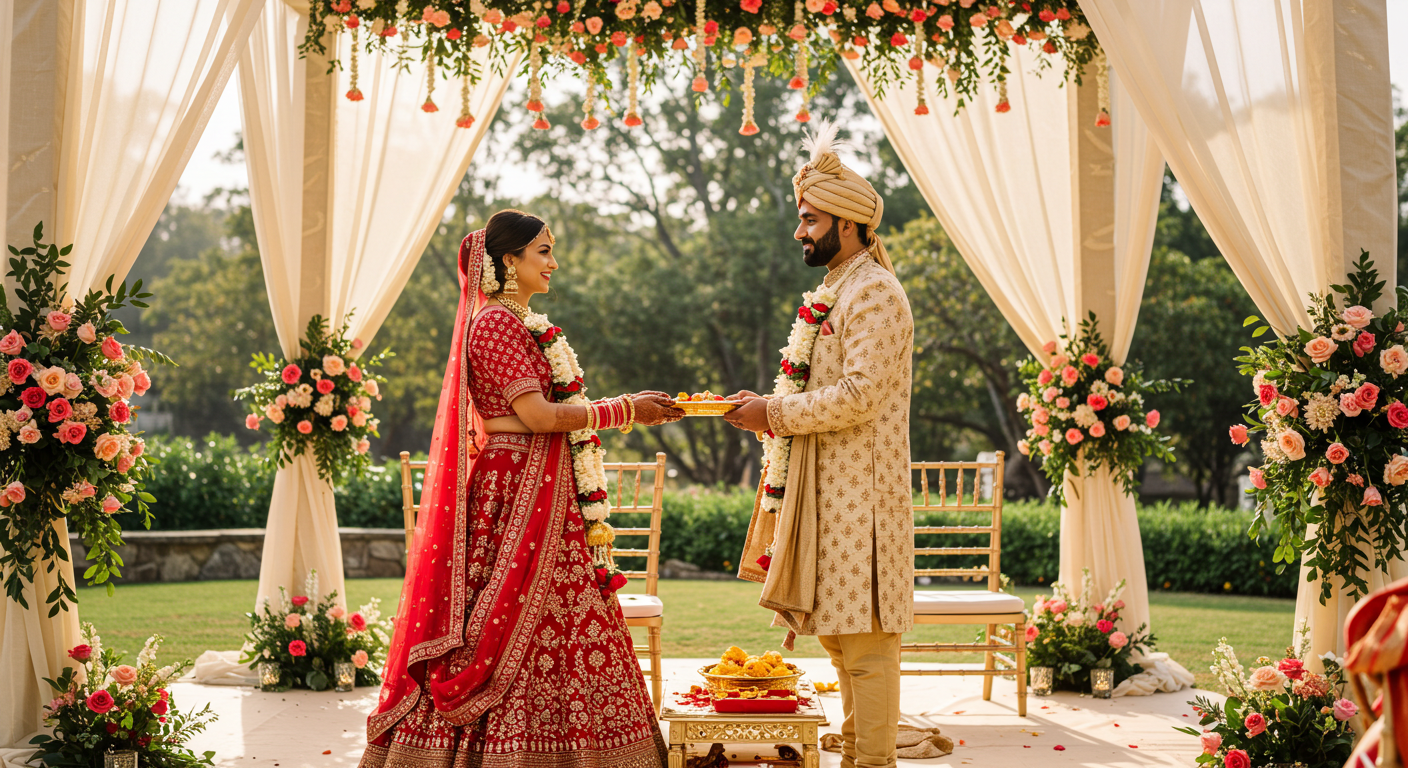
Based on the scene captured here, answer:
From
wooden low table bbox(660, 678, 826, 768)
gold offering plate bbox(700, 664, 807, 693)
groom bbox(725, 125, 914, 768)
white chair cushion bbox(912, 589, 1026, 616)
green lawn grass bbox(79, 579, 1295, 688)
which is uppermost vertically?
groom bbox(725, 125, 914, 768)

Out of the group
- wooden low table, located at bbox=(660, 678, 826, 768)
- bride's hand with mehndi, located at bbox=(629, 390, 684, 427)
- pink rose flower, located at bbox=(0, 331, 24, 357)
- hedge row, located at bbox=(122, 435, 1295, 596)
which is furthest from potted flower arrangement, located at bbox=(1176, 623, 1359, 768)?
hedge row, located at bbox=(122, 435, 1295, 596)

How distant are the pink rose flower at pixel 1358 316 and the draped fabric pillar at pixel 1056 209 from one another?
1.59m

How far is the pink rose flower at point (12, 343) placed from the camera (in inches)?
122

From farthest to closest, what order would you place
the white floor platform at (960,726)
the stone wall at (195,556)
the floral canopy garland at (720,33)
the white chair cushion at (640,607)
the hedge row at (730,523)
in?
the hedge row at (730,523)
the stone wall at (195,556)
the floral canopy garland at (720,33)
the white chair cushion at (640,607)
the white floor platform at (960,726)

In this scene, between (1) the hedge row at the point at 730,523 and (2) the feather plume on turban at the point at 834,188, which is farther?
(1) the hedge row at the point at 730,523

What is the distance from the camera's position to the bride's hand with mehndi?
132 inches

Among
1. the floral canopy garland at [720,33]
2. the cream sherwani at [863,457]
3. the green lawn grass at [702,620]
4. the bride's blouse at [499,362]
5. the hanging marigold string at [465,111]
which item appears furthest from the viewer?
the green lawn grass at [702,620]

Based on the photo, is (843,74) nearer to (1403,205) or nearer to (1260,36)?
(1403,205)

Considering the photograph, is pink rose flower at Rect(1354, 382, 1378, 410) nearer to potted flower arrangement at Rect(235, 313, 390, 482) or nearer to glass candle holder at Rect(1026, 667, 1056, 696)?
glass candle holder at Rect(1026, 667, 1056, 696)

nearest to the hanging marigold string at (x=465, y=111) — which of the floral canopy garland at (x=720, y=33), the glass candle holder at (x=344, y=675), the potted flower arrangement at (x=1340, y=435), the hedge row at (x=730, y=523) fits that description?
the floral canopy garland at (x=720, y=33)

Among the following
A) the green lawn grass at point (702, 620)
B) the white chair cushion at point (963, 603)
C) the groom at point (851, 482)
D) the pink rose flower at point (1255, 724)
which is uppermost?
the groom at point (851, 482)

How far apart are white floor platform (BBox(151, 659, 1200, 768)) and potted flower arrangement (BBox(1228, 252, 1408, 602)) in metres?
1.01

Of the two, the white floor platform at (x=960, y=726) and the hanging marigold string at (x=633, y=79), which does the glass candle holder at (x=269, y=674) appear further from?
the hanging marigold string at (x=633, y=79)

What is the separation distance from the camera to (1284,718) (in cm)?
319
